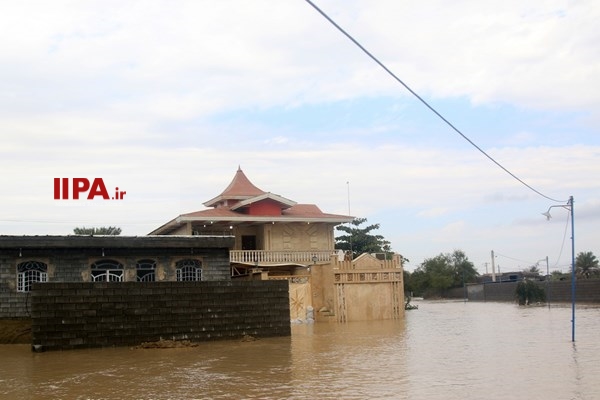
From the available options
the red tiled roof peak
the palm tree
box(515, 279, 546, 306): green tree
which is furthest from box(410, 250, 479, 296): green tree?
the red tiled roof peak

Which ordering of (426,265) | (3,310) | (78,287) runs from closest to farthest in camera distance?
(78,287)
(3,310)
(426,265)

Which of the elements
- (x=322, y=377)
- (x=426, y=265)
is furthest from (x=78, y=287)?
(x=426, y=265)

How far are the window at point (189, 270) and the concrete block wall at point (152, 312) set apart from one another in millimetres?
4151

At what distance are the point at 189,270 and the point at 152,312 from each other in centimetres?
541

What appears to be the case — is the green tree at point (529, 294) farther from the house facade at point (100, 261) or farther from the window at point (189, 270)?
the window at point (189, 270)

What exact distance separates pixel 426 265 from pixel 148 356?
244ft

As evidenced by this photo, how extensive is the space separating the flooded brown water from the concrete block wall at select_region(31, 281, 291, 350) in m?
0.74

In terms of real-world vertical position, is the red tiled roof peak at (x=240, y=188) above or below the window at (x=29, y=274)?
above

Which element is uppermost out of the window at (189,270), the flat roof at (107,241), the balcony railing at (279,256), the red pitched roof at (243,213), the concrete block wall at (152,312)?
the red pitched roof at (243,213)

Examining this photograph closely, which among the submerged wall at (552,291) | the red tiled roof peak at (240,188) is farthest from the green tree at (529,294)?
the red tiled roof peak at (240,188)

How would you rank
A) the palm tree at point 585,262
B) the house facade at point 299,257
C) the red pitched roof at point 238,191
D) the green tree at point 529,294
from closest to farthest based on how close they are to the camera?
the house facade at point 299,257 < the red pitched roof at point 238,191 < the green tree at point 529,294 < the palm tree at point 585,262

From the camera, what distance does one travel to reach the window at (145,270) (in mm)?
27247

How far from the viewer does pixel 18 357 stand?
66.4ft

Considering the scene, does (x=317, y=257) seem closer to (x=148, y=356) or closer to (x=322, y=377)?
(x=148, y=356)
